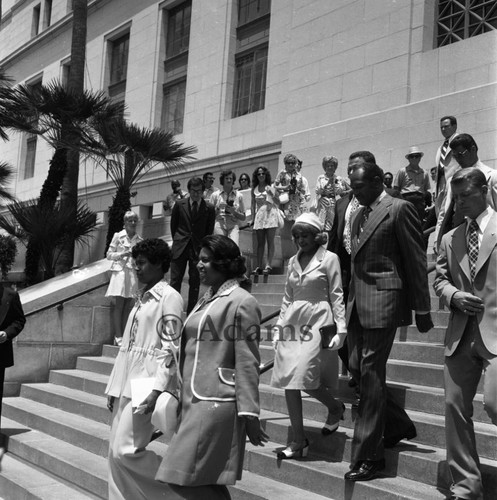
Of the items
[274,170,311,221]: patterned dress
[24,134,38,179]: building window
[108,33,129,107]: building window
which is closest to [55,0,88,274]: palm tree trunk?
[274,170,311,221]: patterned dress

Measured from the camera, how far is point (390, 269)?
4574 mm

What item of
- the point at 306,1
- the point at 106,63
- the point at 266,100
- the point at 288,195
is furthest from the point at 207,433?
the point at 106,63

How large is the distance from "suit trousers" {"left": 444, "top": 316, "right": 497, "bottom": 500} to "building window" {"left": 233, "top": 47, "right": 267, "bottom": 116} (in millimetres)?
17063

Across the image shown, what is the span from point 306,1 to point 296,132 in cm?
340

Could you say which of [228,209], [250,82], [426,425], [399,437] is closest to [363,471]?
[399,437]

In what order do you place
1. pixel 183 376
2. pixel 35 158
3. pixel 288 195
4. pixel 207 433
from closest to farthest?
1. pixel 207 433
2. pixel 183 376
3. pixel 288 195
4. pixel 35 158

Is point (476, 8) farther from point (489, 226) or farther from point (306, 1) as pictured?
point (489, 226)

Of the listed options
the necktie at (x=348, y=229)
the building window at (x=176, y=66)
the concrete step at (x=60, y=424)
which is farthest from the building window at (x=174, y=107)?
the necktie at (x=348, y=229)

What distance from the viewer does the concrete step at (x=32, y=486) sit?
5715 mm

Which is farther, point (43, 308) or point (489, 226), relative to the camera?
point (43, 308)

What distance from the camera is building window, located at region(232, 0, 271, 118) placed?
67.0 ft

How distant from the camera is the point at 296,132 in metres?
16.5

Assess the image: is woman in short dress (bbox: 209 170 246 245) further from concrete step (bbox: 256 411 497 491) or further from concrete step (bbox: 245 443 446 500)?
concrete step (bbox: 245 443 446 500)

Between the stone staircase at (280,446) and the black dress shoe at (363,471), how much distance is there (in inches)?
2.1
